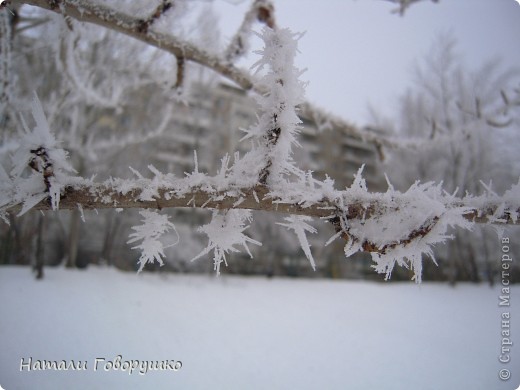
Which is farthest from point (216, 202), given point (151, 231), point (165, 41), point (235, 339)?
point (235, 339)

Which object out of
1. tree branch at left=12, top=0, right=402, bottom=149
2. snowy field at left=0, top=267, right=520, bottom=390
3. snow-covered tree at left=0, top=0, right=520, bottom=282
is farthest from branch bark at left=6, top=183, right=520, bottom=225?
snowy field at left=0, top=267, right=520, bottom=390

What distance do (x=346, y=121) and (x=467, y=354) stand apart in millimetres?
4697

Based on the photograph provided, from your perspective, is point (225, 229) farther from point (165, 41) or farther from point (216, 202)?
point (165, 41)

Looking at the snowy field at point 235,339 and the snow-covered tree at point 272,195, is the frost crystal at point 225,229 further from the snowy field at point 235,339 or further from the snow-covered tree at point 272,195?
the snowy field at point 235,339

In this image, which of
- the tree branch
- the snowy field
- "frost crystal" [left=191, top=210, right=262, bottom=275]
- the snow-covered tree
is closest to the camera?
the snow-covered tree

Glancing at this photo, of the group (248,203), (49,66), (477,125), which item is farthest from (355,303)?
(49,66)

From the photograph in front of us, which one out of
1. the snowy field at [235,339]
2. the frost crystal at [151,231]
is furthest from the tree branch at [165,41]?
the snowy field at [235,339]

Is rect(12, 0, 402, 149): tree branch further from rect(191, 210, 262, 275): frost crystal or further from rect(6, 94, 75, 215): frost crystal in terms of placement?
rect(6, 94, 75, 215): frost crystal

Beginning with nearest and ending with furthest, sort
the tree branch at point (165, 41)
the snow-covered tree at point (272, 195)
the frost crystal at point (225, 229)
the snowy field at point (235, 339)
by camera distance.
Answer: the snow-covered tree at point (272, 195), the frost crystal at point (225, 229), the tree branch at point (165, 41), the snowy field at point (235, 339)

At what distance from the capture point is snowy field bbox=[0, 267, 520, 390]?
3.70 meters

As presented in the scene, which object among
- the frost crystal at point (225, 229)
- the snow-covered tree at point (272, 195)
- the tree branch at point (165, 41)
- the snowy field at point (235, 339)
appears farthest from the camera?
the snowy field at point (235, 339)

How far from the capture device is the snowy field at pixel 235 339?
3699 mm

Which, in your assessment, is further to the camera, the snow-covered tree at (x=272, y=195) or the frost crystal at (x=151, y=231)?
the frost crystal at (x=151, y=231)

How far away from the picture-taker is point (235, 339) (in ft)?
17.8
